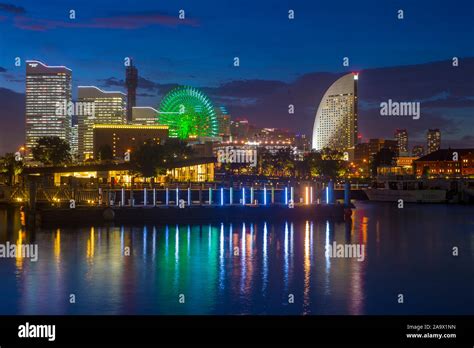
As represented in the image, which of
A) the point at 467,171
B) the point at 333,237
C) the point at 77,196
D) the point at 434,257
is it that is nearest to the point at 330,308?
the point at 434,257

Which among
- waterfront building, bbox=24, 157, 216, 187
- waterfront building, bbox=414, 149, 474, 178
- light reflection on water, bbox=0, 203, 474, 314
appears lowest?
light reflection on water, bbox=0, 203, 474, 314

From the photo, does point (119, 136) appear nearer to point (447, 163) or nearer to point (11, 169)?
point (447, 163)

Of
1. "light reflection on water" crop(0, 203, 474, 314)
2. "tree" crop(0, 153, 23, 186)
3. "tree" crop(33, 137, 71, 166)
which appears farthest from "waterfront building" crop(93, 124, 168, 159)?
"light reflection on water" crop(0, 203, 474, 314)

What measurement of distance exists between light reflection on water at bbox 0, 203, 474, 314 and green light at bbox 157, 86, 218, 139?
8082cm

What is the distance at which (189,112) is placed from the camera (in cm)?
12431

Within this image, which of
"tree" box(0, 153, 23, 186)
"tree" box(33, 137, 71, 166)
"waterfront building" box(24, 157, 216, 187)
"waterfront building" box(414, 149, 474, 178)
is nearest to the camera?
"tree" box(0, 153, 23, 186)

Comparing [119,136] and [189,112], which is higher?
[189,112]

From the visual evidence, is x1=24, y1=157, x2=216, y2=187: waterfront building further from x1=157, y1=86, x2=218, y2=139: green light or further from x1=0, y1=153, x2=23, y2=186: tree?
x1=157, y1=86, x2=218, y2=139: green light

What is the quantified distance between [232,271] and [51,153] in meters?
82.1

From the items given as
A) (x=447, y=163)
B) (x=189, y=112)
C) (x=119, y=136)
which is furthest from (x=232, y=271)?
(x=119, y=136)

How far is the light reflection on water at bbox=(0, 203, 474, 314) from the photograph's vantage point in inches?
842

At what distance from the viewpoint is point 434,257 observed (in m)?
32.7

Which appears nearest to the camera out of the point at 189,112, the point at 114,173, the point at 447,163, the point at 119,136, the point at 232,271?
the point at 232,271

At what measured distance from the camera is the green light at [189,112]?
407ft
